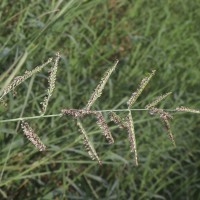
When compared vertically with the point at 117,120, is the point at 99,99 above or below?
below

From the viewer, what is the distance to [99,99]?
2430 millimetres

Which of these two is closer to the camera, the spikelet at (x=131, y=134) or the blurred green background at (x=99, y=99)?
the spikelet at (x=131, y=134)

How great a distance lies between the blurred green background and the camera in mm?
1898

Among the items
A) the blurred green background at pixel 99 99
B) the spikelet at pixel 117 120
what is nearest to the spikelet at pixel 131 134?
the spikelet at pixel 117 120

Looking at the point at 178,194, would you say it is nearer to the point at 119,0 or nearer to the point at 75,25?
the point at 75,25

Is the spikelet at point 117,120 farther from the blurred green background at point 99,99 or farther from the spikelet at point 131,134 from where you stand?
the blurred green background at point 99,99

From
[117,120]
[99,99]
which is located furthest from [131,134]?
[99,99]

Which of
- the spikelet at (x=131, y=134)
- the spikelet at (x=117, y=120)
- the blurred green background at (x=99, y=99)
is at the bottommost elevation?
the blurred green background at (x=99, y=99)

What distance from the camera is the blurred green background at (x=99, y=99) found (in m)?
1.90

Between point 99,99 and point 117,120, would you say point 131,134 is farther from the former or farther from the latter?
point 99,99

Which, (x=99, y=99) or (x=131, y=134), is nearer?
(x=131, y=134)

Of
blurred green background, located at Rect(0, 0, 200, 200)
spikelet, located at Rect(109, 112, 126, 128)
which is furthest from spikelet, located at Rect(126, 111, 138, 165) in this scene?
blurred green background, located at Rect(0, 0, 200, 200)

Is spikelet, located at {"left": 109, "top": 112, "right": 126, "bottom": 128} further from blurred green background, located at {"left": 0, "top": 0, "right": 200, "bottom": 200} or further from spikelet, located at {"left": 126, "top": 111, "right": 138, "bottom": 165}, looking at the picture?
blurred green background, located at {"left": 0, "top": 0, "right": 200, "bottom": 200}

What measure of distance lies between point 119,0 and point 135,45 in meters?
0.36
